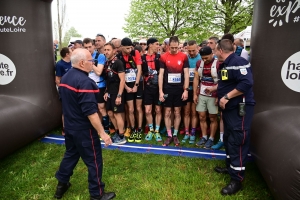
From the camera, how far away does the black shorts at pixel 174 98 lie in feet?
15.3

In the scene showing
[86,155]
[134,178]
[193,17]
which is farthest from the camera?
[193,17]

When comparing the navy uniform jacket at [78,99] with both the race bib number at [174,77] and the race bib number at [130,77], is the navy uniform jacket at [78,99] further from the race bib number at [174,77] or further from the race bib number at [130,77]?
the race bib number at [174,77]

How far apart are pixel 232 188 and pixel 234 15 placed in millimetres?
16262

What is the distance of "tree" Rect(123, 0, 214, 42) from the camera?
53.6ft

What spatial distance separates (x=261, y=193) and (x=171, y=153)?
5.36 ft

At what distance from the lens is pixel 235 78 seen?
2980 mm

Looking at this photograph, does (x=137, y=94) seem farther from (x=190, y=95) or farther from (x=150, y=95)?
(x=190, y=95)

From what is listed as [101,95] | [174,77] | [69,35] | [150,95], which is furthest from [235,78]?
[69,35]

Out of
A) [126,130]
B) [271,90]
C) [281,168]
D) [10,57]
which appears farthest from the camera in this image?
[126,130]

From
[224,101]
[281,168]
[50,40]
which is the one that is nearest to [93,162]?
[224,101]

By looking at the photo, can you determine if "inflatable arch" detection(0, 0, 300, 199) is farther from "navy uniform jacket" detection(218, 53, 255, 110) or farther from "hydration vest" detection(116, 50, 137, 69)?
"hydration vest" detection(116, 50, 137, 69)

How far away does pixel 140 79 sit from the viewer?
193 inches

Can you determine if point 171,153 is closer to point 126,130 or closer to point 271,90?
point 126,130

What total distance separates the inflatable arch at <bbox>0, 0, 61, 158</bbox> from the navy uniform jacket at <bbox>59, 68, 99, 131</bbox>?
1.63 m
